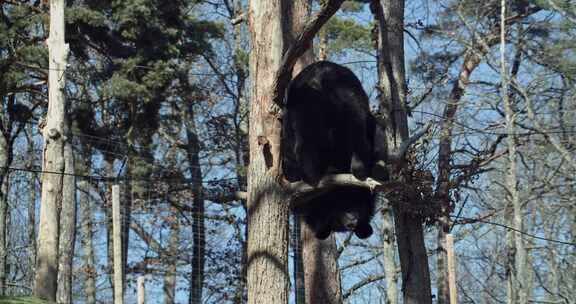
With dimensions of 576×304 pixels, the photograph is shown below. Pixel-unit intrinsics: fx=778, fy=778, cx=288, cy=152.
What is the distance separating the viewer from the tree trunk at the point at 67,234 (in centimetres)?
1650

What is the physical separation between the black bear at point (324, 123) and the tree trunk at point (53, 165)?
23.8ft

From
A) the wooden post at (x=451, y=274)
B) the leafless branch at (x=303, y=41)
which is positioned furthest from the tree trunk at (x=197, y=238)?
the leafless branch at (x=303, y=41)

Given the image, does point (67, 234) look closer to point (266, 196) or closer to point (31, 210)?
point (31, 210)

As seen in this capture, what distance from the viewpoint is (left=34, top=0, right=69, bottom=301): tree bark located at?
42.7 feet

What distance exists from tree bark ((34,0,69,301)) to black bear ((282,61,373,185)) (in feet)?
23.8

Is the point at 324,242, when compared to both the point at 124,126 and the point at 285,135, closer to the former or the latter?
the point at 285,135

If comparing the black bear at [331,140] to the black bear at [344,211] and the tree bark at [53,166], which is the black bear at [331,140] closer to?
the black bear at [344,211]

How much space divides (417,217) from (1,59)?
1221cm

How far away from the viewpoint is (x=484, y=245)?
22156mm

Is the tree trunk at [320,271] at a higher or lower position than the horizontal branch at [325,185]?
lower

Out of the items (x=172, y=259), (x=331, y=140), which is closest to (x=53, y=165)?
(x=172, y=259)

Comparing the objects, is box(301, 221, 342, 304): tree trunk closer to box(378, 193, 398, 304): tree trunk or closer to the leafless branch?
the leafless branch

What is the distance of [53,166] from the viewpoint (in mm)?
13430

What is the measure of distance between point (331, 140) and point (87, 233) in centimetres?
1379
